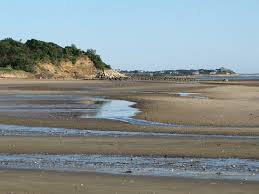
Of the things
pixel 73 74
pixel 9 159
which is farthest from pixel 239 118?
pixel 73 74

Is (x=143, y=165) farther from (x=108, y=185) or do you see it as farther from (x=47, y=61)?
(x=47, y=61)

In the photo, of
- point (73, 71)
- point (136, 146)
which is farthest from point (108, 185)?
point (73, 71)

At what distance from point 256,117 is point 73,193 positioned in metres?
15.8

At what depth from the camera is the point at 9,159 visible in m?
13.3

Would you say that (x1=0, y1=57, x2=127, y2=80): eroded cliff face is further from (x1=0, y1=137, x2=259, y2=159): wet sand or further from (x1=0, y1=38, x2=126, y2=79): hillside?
(x1=0, y1=137, x2=259, y2=159): wet sand

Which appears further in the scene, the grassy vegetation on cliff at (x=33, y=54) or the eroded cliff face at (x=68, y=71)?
the grassy vegetation on cliff at (x=33, y=54)

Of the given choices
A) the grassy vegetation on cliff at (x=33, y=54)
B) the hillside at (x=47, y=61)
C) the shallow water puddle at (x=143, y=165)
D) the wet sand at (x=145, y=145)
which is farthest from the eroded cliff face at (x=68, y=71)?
the shallow water puddle at (x=143, y=165)

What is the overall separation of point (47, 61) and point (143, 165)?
93.0 m

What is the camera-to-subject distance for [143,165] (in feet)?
40.5

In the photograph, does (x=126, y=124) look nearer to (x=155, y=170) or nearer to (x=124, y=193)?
(x=155, y=170)

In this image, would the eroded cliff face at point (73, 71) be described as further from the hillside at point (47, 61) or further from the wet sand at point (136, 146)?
the wet sand at point (136, 146)

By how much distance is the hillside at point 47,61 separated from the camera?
9356cm

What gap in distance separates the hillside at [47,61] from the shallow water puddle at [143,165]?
71.1 meters

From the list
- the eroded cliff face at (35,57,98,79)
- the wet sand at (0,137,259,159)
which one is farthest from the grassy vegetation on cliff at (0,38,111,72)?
the wet sand at (0,137,259,159)
